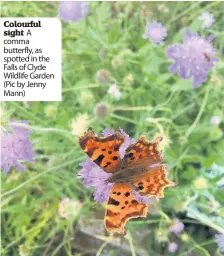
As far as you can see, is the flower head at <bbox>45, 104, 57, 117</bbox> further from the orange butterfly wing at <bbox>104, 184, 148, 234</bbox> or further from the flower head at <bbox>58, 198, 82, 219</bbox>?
the orange butterfly wing at <bbox>104, 184, 148, 234</bbox>

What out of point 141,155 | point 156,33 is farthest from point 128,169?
point 156,33

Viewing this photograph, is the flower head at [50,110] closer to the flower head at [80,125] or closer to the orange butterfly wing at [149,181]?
the flower head at [80,125]

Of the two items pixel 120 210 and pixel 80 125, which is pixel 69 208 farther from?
pixel 120 210

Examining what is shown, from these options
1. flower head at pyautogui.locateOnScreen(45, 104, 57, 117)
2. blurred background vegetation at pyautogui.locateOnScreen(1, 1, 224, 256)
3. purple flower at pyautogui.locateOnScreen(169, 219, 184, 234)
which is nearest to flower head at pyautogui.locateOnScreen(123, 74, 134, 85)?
blurred background vegetation at pyautogui.locateOnScreen(1, 1, 224, 256)

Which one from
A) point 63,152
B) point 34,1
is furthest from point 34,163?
point 34,1

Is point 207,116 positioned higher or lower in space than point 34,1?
lower

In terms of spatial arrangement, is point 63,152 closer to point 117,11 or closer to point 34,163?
point 34,163

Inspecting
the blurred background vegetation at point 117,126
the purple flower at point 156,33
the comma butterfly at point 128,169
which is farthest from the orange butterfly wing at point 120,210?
the purple flower at point 156,33
